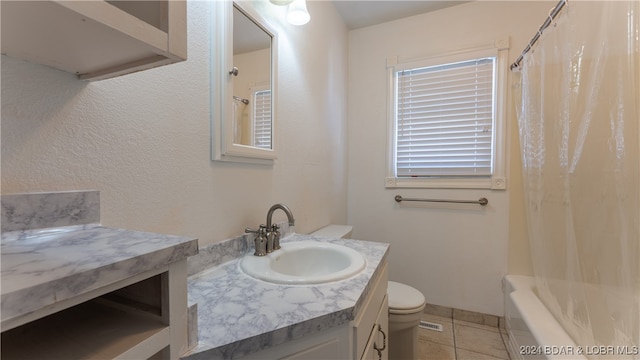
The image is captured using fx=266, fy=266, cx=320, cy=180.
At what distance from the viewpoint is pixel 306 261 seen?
114 centimetres

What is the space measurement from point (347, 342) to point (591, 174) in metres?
1.17

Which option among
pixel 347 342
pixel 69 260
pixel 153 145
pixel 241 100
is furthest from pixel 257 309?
pixel 241 100

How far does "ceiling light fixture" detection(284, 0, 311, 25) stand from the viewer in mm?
1234

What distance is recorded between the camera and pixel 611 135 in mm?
958

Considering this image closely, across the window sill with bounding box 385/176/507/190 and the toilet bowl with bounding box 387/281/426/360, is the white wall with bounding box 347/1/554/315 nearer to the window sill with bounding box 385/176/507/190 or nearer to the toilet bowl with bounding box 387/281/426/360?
the window sill with bounding box 385/176/507/190

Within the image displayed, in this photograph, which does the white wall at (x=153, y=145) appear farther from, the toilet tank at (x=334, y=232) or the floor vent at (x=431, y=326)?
the floor vent at (x=431, y=326)

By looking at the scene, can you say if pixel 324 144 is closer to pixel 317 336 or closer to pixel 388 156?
pixel 388 156

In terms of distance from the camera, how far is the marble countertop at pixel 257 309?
52 centimetres

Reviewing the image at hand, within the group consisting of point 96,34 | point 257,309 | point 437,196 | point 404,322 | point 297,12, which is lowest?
point 404,322

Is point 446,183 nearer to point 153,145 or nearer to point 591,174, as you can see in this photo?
point 591,174

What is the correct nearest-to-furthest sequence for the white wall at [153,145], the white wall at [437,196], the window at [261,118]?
the white wall at [153,145]
the window at [261,118]
the white wall at [437,196]

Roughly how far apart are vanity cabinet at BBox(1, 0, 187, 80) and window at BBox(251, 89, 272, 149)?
60 centimetres

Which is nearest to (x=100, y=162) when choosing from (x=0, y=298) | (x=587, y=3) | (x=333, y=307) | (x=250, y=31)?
(x=0, y=298)

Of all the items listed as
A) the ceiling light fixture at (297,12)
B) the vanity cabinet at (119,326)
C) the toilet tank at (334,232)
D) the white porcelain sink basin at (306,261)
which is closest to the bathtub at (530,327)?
the white porcelain sink basin at (306,261)
